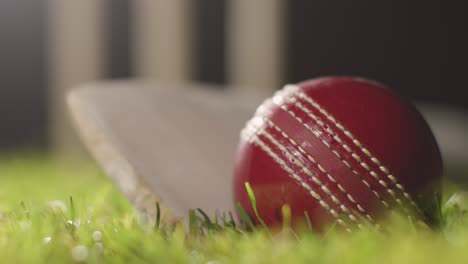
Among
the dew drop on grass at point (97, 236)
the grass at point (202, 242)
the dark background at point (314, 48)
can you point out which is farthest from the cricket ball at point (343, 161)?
the dark background at point (314, 48)

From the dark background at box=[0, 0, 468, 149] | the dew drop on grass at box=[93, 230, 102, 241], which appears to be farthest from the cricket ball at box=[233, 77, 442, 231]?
the dark background at box=[0, 0, 468, 149]

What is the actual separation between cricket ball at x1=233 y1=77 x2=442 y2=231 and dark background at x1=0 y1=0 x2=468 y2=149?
311 centimetres

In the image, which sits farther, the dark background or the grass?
the dark background

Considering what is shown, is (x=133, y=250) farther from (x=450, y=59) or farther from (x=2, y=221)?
(x=450, y=59)

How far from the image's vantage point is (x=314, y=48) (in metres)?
4.18

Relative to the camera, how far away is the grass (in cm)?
Answer: 77

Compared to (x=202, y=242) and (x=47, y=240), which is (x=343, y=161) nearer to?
(x=202, y=242)

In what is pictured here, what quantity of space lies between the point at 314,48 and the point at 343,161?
3307mm

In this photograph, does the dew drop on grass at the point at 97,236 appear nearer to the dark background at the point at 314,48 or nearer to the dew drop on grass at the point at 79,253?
the dew drop on grass at the point at 79,253

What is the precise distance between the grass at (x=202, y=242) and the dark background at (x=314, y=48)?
3.07 meters

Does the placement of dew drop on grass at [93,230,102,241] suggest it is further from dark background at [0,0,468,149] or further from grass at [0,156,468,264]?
dark background at [0,0,468,149]

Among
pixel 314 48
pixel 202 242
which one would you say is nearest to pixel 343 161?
pixel 202 242

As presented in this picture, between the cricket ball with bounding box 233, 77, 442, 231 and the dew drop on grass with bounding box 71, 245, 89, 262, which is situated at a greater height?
the cricket ball with bounding box 233, 77, 442, 231

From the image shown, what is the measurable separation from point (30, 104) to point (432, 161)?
3665 millimetres
